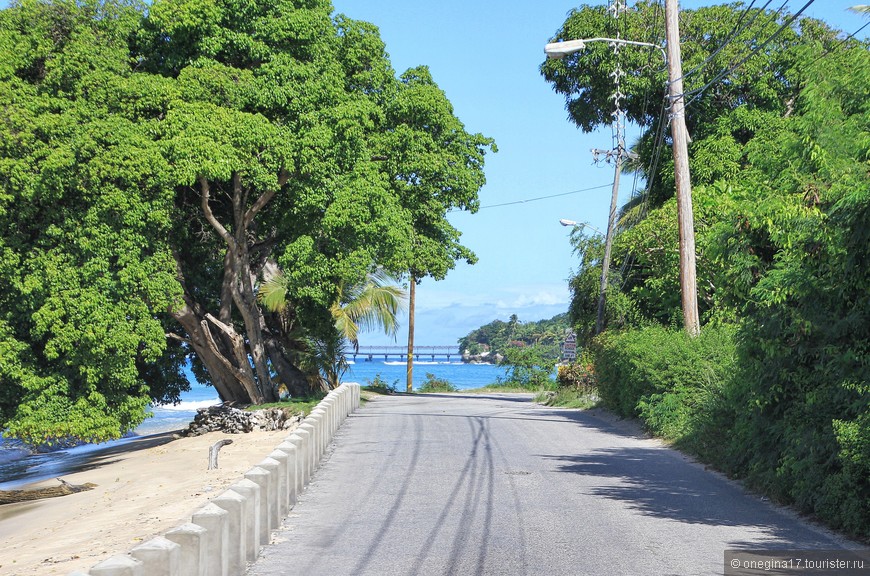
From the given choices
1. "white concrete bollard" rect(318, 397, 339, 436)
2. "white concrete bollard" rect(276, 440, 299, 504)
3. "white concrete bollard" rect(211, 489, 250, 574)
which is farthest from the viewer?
"white concrete bollard" rect(318, 397, 339, 436)

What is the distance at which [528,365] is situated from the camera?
169ft

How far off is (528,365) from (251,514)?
4279 centimetres

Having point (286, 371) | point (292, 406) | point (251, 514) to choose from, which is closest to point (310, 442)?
point (251, 514)

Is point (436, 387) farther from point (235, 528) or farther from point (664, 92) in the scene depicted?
point (235, 528)

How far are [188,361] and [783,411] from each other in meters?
24.0

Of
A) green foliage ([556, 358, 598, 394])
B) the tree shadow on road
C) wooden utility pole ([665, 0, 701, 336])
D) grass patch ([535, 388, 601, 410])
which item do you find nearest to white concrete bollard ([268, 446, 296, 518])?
the tree shadow on road

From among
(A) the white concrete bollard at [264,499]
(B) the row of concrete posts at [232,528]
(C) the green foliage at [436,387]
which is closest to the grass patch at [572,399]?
(C) the green foliage at [436,387]

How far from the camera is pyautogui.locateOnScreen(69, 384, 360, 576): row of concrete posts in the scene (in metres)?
6.24

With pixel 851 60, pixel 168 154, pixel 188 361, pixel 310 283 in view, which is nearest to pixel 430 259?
Answer: pixel 310 283

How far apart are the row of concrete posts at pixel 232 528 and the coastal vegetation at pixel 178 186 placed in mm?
10199

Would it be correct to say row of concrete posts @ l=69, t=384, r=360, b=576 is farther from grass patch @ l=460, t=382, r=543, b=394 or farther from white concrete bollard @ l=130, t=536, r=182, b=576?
grass patch @ l=460, t=382, r=543, b=394

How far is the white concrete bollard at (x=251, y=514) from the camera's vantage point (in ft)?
29.7

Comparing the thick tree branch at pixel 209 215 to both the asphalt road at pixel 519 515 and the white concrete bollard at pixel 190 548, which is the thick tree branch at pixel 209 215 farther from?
the white concrete bollard at pixel 190 548

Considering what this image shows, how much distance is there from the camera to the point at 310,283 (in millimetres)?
26656
